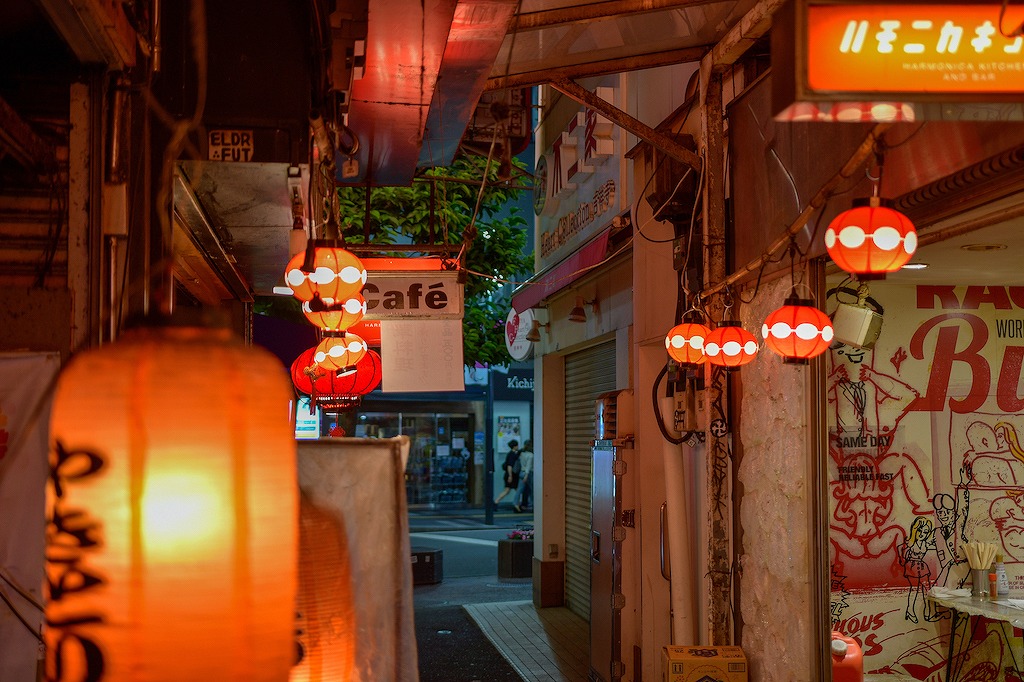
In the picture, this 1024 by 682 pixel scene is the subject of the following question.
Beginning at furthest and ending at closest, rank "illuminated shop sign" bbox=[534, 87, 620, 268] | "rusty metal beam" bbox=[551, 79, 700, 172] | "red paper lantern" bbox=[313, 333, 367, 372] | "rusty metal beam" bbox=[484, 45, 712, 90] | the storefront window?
the storefront window < "illuminated shop sign" bbox=[534, 87, 620, 268] < "red paper lantern" bbox=[313, 333, 367, 372] < "rusty metal beam" bbox=[551, 79, 700, 172] < "rusty metal beam" bbox=[484, 45, 712, 90]

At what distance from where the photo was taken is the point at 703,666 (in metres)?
7.68

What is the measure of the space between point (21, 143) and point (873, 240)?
14.2 ft

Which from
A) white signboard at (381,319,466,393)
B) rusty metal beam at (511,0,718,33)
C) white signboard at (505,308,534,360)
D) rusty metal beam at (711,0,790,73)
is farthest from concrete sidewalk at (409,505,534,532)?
rusty metal beam at (511,0,718,33)

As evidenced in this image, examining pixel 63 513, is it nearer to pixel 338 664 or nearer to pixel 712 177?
pixel 338 664

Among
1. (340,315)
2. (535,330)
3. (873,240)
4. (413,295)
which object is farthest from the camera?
(535,330)

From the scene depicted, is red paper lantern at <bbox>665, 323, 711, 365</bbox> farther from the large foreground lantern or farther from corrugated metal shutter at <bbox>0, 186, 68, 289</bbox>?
the large foreground lantern

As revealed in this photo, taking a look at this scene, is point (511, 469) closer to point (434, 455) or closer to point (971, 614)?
point (434, 455)

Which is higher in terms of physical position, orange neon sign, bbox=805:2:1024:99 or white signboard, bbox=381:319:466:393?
orange neon sign, bbox=805:2:1024:99

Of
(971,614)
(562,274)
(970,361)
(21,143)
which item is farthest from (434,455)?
(21,143)

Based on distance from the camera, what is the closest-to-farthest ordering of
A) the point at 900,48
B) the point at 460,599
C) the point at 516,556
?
the point at 900,48
the point at 460,599
the point at 516,556

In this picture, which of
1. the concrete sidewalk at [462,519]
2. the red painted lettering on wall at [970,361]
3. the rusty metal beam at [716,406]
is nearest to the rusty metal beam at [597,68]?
the rusty metal beam at [716,406]

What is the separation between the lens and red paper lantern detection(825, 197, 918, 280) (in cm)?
490

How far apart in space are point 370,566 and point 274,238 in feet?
17.3

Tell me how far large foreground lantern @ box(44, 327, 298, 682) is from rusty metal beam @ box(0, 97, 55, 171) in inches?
103
